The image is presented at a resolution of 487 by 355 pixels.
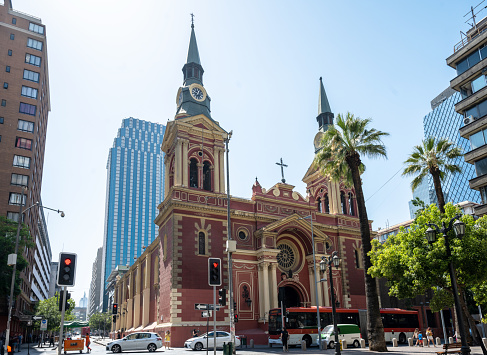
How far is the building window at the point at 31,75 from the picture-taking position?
6056 centimetres

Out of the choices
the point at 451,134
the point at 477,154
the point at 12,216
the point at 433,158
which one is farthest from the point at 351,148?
the point at 451,134

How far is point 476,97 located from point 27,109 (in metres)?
55.8

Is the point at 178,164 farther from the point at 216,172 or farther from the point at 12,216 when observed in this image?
the point at 12,216

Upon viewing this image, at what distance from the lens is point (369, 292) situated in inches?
1028

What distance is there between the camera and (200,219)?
38.2 metres

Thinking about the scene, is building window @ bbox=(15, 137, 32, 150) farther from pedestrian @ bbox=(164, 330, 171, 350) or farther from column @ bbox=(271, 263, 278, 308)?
column @ bbox=(271, 263, 278, 308)

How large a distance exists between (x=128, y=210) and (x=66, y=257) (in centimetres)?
15216

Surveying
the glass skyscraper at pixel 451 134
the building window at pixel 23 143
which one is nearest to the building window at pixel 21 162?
the building window at pixel 23 143

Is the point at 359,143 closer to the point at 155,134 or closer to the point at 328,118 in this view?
the point at 328,118

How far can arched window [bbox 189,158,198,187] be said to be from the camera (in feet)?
134

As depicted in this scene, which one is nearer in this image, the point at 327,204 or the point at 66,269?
the point at 66,269

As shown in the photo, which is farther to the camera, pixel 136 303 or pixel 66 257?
pixel 136 303

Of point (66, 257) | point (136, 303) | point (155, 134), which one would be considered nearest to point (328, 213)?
point (136, 303)

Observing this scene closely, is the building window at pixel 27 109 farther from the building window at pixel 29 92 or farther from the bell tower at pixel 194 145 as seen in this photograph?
the bell tower at pixel 194 145
